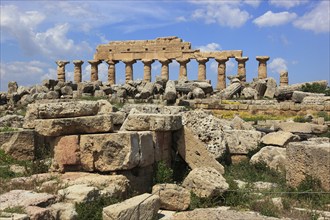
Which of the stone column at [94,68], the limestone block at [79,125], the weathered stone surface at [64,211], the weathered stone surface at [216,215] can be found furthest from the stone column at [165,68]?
the weathered stone surface at [64,211]

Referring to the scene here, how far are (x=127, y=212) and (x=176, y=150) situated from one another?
3.71 meters

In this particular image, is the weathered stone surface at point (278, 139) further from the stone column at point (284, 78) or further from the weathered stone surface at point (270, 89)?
the stone column at point (284, 78)

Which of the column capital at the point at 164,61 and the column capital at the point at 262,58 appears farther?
the column capital at the point at 164,61

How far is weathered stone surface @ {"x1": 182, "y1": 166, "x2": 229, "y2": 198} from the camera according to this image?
7.12 m

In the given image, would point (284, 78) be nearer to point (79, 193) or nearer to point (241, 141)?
point (241, 141)

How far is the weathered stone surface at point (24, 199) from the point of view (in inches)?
224

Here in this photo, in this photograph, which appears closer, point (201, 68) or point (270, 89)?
point (270, 89)

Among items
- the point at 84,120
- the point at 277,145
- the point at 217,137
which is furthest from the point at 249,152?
the point at 84,120

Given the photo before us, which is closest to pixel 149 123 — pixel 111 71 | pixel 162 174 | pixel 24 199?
pixel 162 174

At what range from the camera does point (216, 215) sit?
629 centimetres

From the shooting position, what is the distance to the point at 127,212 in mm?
5680

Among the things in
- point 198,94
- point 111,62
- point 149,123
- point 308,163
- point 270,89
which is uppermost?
point 111,62

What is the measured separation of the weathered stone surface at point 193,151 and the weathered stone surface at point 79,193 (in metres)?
3.11

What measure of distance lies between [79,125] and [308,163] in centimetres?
433
